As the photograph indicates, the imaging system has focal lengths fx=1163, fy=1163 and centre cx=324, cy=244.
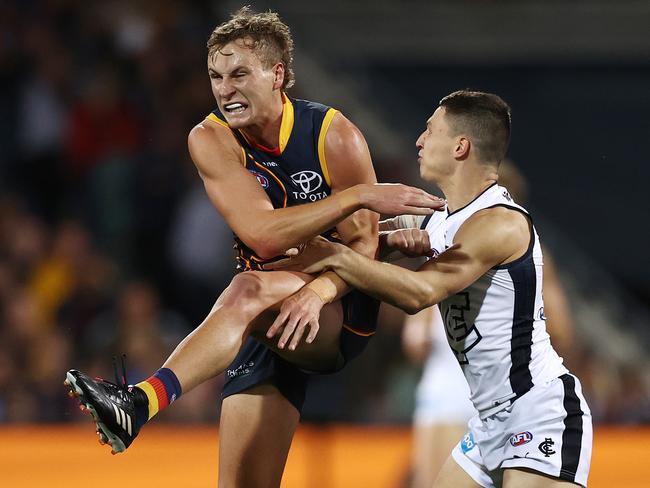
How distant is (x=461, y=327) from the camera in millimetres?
3916

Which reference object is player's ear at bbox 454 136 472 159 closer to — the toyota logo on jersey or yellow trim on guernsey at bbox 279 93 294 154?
the toyota logo on jersey

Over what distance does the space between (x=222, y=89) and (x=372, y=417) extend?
393cm

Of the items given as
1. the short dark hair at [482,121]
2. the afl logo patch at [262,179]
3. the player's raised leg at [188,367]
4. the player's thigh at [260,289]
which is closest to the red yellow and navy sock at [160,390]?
the player's raised leg at [188,367]

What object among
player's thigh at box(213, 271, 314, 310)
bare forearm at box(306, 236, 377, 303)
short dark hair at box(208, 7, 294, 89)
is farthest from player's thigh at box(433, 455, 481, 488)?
short dark hair at box(208, 7, 294, 89)

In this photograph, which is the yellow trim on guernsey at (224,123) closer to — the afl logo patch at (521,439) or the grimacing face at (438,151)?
the grimacing face at (438,151)

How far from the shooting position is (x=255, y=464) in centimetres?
428

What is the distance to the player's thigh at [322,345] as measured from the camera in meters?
3.96

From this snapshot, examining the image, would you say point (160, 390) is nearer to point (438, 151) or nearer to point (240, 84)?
point (240, 84)

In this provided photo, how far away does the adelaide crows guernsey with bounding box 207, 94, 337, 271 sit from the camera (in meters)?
4.06

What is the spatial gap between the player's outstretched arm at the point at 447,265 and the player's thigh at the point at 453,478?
2.14 ft

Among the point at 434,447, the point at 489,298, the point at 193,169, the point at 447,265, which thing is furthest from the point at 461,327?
the point at 193,169

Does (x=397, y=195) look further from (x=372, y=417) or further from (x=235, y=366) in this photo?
(x=372, y=417)

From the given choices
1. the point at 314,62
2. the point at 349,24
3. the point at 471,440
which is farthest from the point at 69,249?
the point at 471,440

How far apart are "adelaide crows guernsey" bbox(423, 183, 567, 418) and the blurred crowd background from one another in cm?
335
